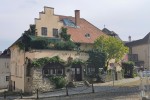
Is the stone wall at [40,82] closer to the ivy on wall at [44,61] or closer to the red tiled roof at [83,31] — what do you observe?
the ivy on wall at [44,61]

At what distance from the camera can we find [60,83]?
39.9m

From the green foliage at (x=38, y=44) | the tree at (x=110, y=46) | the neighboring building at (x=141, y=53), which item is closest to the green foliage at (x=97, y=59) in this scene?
the tree at (x=110, y=46)

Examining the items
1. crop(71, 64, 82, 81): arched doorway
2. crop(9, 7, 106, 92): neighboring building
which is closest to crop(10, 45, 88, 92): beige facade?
crop(9, 7, 106, 92): neighboring building

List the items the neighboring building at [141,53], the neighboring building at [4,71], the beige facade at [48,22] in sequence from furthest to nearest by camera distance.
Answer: the neighboring building at [141,53] → the neighboring building at [4,71] → the beige facade at [48,22]

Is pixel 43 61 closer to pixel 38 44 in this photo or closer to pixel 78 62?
pixel 38 44

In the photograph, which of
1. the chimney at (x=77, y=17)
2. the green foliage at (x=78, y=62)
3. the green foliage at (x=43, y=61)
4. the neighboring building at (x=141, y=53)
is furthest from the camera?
the neighboring building at (x=141, y=53)

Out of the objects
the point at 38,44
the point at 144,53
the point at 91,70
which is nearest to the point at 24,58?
the point at 38,44

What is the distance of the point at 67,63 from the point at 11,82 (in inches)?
517

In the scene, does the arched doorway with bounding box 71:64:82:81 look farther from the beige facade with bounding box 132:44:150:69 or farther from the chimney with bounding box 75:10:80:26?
the beige facade with bounding box 132:44:150:69

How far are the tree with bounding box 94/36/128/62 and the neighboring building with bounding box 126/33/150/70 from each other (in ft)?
54.1

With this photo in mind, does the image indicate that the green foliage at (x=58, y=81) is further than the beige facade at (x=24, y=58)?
No

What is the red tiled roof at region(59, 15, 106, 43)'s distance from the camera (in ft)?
159

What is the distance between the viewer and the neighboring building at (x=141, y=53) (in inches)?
2488

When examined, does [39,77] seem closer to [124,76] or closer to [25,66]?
[25,66]
